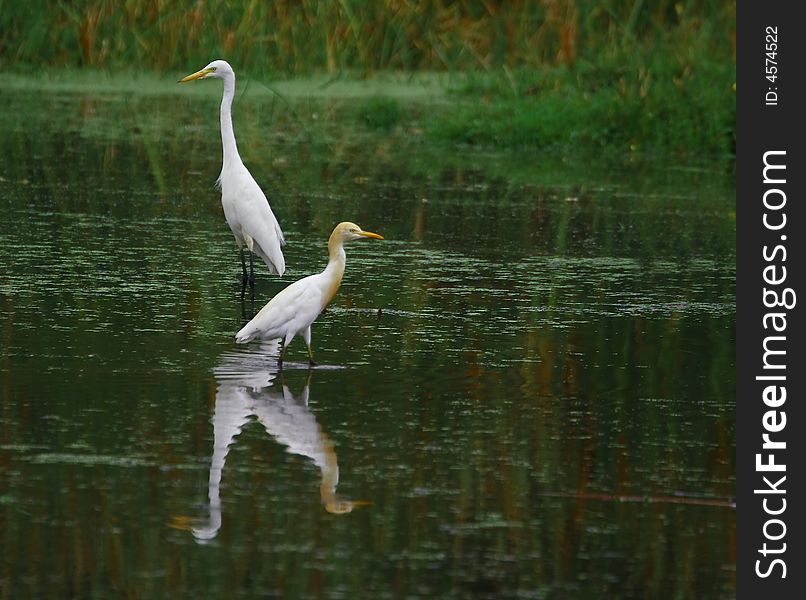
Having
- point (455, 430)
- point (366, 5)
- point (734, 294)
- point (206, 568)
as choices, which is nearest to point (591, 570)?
point (206, 568)

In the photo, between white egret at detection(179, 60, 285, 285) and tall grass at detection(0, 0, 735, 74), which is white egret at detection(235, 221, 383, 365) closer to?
white egret at detection(179, 60, 285, 285)

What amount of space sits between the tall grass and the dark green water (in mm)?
7088

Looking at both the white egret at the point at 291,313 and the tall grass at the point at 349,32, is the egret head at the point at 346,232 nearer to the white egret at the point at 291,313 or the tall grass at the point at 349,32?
the white egret at the point at 291,313

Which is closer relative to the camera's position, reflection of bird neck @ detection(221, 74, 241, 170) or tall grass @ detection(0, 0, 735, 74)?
reflection of bird neck @ detection(221, 74, 241, 170)

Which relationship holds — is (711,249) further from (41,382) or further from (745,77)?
(41,382)

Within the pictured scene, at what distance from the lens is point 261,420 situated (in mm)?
6781

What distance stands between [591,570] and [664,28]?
17089 millimetres

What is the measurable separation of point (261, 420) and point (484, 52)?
53.6ft

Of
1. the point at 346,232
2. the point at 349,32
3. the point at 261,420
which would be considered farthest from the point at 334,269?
the point at 349,32

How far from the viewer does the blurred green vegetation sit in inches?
734

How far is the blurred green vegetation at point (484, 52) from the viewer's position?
1866cm

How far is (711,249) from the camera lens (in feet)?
40.8

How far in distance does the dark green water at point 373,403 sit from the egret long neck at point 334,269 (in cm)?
34

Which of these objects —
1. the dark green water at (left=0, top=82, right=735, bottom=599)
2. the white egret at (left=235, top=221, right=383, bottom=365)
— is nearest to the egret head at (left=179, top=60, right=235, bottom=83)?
the dark green water at (left=0, top=82, right=735, bottom=599)
